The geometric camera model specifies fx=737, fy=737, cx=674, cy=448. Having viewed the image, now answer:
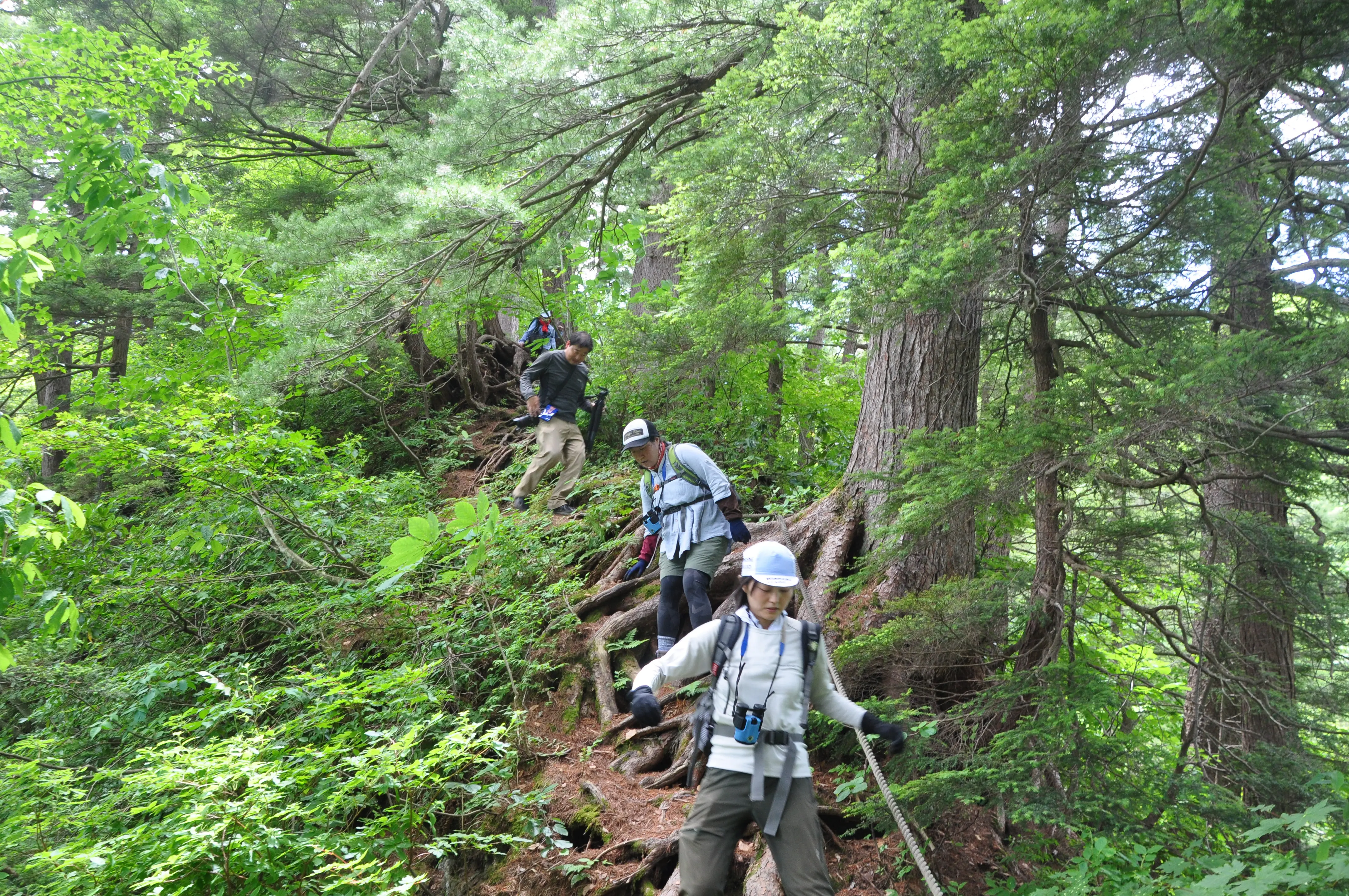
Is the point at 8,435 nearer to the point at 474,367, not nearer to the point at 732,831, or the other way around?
the point at 732,831

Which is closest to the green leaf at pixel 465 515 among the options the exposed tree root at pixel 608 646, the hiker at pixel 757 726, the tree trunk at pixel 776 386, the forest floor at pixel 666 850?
the hiker at pixel 757 726

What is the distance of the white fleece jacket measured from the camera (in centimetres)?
310

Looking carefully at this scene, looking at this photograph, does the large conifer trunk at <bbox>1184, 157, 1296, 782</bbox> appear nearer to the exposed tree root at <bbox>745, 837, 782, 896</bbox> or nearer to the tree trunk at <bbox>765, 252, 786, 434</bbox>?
the exposed tree root at <bbox>745, 837, 782, 896</bbox>

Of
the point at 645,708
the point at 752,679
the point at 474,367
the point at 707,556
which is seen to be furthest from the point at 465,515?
the point at 474,367

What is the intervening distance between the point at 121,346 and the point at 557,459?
9644mm

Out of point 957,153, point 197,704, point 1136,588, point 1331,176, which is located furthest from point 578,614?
point 1331,176

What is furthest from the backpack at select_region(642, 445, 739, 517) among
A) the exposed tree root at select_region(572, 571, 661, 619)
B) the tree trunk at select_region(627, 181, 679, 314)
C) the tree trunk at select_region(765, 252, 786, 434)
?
the tree trunk at select_region(627, 181, 679, 314)

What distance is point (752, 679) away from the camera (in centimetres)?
313

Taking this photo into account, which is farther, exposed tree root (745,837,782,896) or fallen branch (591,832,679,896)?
fallen branch (591,832,679,896)

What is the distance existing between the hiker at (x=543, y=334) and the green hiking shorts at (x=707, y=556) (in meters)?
3.84

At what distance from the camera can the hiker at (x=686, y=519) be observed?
17.3 ft

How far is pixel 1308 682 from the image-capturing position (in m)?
4.61

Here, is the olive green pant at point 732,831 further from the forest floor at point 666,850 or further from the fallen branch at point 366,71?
the fallen branch at point 366,71

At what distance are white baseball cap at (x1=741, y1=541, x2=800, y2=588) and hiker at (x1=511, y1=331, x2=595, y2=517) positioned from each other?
5.00m
